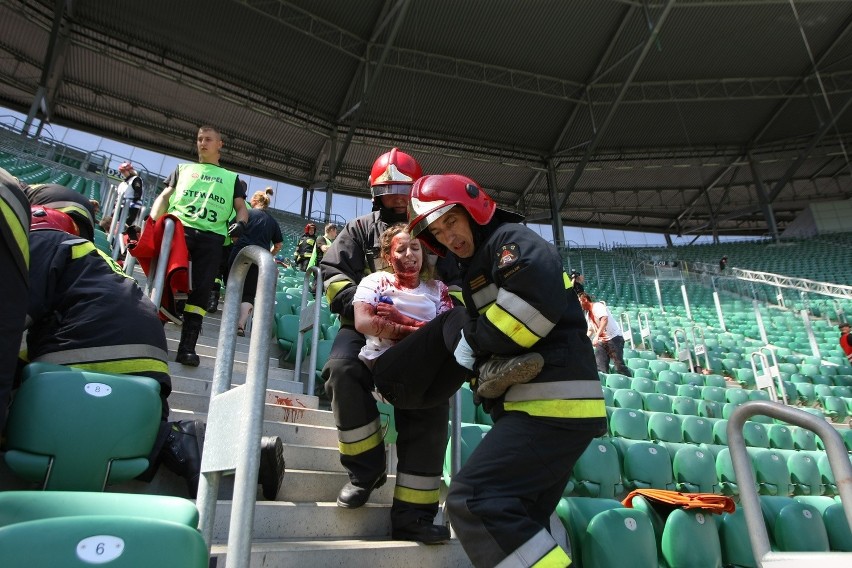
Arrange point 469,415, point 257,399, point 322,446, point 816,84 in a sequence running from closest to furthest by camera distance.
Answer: point 257,399 < point 322,446 < point 469,415 < point 816,84

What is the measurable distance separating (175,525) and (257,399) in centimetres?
32

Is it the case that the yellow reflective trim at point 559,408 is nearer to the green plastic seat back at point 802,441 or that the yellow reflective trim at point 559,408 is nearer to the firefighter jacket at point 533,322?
the firefighter jacket at point 533,322

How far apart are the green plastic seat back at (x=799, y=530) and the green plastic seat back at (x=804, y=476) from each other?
161cm

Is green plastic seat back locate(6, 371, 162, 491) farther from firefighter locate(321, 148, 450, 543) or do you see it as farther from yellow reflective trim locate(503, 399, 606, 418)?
yellow reflective trim locate(503, 399, 606, 418)

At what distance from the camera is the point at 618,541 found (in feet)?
7.60

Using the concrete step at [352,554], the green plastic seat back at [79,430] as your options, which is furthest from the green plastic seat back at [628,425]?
the green plastic seat back at [79,430]

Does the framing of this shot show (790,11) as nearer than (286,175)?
Yes

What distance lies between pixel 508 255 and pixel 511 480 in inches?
26.6

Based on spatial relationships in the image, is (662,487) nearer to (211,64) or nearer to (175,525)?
(175,525)

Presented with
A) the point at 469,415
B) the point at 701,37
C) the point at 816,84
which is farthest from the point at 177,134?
the point at 816,84

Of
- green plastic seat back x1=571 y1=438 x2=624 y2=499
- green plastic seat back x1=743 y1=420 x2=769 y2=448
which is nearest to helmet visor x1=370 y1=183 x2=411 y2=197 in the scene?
green plastic seat back x1=571 y1=438 x2=624 y2=499

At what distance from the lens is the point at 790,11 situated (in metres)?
15.4

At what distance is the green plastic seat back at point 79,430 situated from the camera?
1614 mm

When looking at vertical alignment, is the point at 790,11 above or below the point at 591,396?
above
